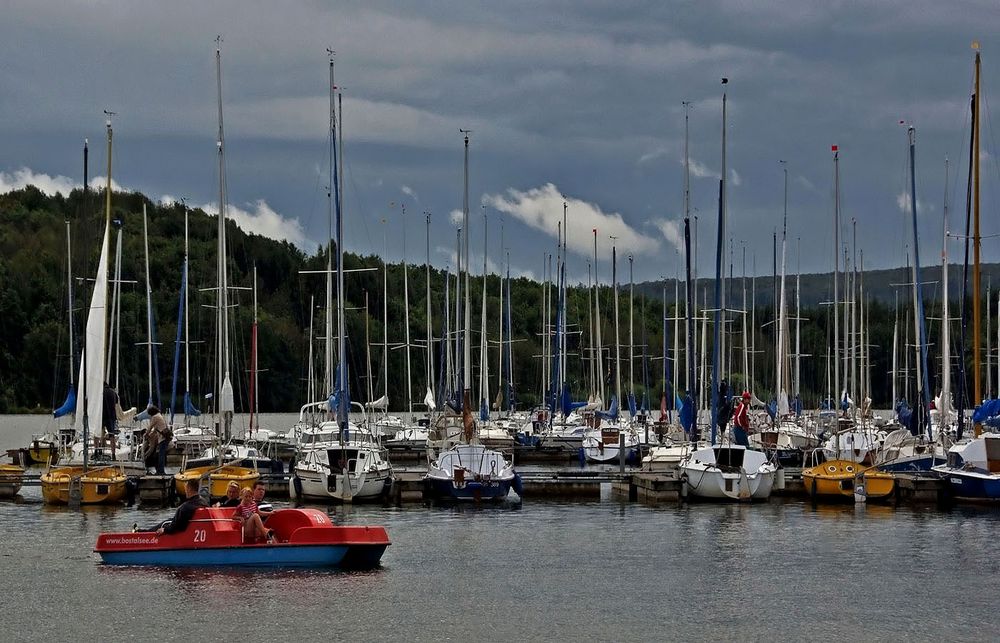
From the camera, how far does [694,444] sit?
2124 inches

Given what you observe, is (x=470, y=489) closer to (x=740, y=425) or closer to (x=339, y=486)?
(x=339, y=486)

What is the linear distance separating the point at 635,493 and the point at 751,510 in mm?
5499

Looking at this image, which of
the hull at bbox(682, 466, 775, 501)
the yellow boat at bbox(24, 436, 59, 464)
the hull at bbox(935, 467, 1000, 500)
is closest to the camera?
the hull at bbox(935, 467, 1000, 500)

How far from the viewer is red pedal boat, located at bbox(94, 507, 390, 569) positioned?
112ft

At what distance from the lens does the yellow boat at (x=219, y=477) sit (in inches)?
1885

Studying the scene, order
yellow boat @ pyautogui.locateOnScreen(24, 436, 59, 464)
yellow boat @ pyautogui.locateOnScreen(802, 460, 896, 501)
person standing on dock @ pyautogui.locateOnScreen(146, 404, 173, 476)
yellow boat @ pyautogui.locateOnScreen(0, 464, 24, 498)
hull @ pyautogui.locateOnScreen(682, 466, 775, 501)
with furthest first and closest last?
yellow boat @ pyautogui.locateOnScreen(24, 436, 59, 464) → yellow boat @ pyautogui.locateOnScreen(0, 464, 24, 498) → person standing on dock @ pyautogui.locateOnScreen(146, 404, 173, 476) → yellow boat @ pyautogui.locateOnScreen(802, 460, 896, 501) → hull @ pyautogui.locateOnScreen(682, 466, 775, 501)

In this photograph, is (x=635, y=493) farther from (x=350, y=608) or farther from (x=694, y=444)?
(x=350, y=608)

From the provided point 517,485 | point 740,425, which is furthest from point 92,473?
point 740,425

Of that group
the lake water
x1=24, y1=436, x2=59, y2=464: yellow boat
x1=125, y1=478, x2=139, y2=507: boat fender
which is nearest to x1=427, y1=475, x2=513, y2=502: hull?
the lake water

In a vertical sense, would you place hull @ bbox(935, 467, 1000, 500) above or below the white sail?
below

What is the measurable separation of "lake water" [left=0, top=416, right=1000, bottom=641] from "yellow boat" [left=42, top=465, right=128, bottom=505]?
200 centimetres

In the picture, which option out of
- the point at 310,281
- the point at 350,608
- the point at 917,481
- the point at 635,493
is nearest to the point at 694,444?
the point at 635,493

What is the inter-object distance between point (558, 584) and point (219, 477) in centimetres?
1715

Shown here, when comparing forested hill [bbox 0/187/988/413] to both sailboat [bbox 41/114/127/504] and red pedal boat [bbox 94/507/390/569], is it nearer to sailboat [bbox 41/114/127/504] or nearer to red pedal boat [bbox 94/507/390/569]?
sailboat [bbox 41/114/127/504]
